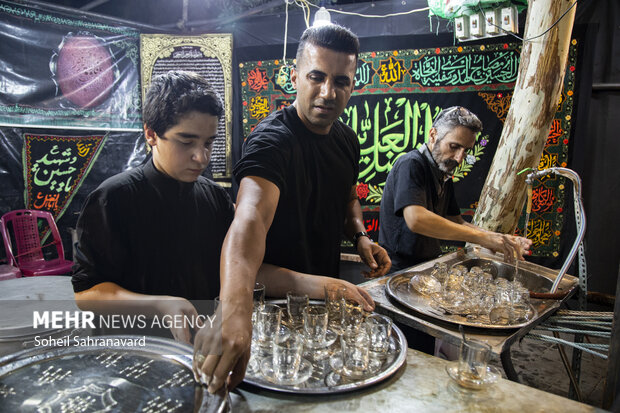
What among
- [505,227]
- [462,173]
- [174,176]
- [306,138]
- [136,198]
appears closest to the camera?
[136,198]

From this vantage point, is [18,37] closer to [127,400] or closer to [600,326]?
[127,400]

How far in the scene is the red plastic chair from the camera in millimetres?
4461

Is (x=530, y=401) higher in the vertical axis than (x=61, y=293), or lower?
higher

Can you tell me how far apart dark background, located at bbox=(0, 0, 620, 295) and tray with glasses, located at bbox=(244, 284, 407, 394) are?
402 cm

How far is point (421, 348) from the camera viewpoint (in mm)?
2752

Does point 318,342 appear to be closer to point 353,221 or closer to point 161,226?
point 161,226

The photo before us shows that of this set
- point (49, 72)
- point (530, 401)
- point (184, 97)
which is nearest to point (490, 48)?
point (184, 97)

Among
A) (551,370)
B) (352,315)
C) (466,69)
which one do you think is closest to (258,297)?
(352,315)

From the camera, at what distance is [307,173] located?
6.83 feet

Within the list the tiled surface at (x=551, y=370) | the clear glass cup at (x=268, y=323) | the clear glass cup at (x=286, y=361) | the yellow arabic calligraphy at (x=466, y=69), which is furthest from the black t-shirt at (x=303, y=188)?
the yellow arabic calligraphy at (x=466, y=69)

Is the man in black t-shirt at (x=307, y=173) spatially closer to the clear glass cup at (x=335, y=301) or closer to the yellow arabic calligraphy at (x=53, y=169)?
the clear glass cup at (x=335, y=301)

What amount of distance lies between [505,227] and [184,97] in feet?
9.43

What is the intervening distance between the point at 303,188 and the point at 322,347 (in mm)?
886

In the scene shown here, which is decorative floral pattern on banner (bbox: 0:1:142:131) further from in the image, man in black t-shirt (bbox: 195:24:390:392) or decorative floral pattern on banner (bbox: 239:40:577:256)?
man in black t-shirt (bbox: 195:24:390:392)
